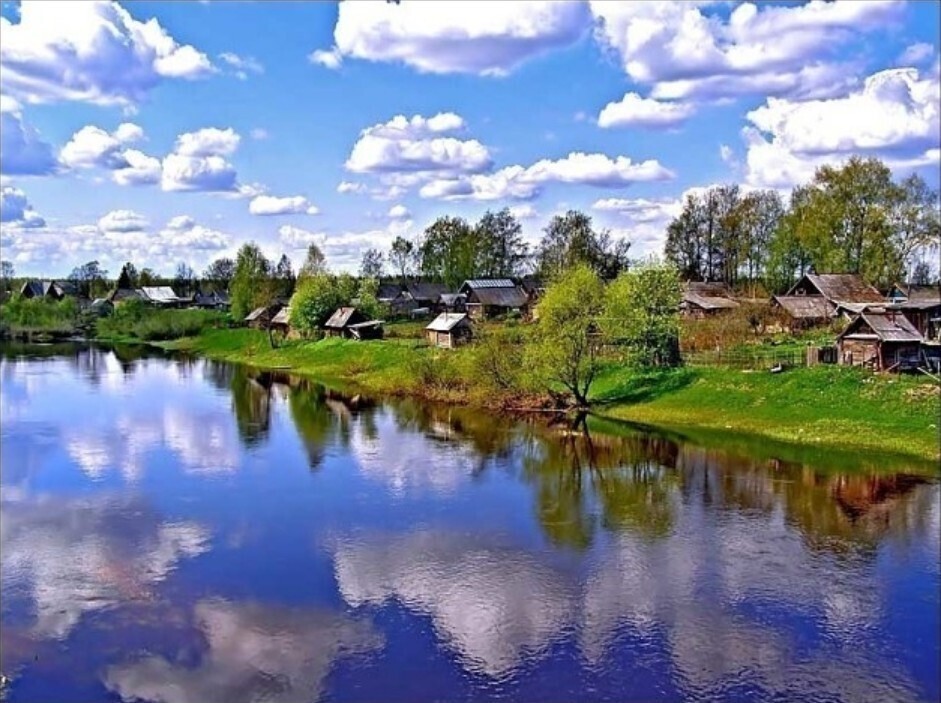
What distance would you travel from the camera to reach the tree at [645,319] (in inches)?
1575

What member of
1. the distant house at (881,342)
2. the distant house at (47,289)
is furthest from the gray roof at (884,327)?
the distant house at (47,289)

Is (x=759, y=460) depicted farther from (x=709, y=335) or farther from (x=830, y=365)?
(x=709, y=335)

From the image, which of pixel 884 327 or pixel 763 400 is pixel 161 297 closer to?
pixel 763 400

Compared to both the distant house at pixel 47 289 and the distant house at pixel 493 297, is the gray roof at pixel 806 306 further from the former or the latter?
the distant house at pixel 47 289

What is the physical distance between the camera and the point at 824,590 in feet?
57.1

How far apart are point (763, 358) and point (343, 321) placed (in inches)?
1274

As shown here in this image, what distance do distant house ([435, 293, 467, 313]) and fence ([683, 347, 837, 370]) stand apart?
101 feet

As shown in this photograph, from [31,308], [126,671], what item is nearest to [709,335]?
[126,671]

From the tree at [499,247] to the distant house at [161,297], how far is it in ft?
134

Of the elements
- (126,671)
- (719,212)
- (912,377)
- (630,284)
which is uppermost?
(719,212)

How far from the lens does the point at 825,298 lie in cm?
5072

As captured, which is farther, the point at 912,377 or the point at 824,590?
the point at 912,377

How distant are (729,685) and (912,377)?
22.6 meters

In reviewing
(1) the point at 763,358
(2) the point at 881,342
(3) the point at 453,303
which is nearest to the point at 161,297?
(3) the point at 453,303
